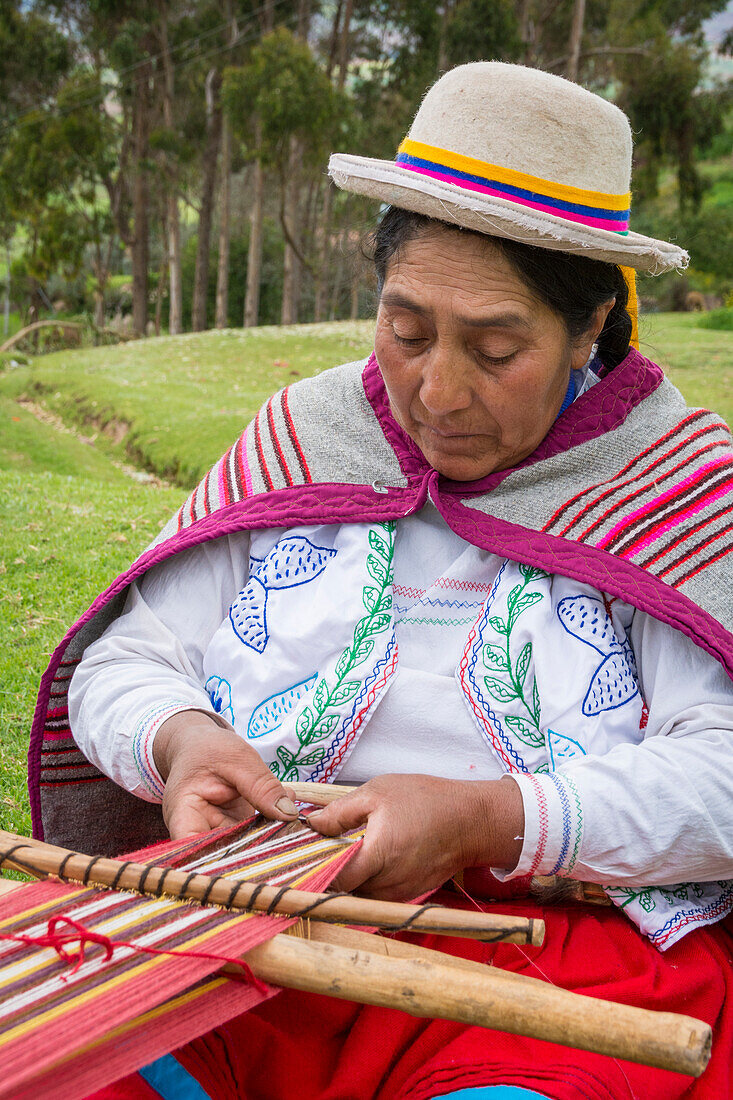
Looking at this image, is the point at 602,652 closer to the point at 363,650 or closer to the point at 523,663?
the point at 523,663

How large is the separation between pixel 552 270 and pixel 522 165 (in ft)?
0.62

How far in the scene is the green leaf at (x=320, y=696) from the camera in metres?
1.86

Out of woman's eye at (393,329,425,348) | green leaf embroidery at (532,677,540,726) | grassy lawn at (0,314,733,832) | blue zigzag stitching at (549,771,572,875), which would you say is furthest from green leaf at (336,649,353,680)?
grassy lawn at (0,314,733,832)

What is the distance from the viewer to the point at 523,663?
1830 mm

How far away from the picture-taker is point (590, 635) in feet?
6.01

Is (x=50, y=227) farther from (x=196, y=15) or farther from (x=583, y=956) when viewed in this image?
(x=583, y=956)

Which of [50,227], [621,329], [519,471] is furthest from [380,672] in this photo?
[50,227]

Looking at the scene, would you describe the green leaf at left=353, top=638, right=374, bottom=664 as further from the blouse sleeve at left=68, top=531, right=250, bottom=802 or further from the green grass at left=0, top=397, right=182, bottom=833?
the green grass at left=0, top=397, right=182, bottom=833

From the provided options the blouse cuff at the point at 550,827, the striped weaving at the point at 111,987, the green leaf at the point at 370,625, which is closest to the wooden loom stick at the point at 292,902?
the striped weaving at the point at 111,987

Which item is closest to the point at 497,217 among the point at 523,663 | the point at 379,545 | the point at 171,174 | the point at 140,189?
the point at 379,545

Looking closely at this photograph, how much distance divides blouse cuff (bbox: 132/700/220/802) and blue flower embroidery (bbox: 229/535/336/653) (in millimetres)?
212

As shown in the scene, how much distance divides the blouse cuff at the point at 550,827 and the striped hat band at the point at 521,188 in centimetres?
98

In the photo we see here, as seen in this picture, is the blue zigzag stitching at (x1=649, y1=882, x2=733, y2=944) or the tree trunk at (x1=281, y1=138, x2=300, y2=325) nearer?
the blue zigzag stitching at (x1=649, y1=882, x2=733, y2=944)

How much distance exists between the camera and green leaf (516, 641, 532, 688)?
1.82 m
